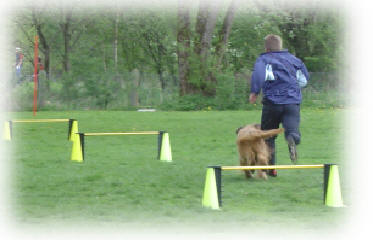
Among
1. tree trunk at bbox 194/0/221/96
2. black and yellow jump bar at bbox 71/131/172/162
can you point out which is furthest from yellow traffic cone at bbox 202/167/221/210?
tree trunk at bbox 194/0/221/96

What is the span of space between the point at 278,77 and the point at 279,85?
12cm

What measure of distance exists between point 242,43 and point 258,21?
1.26m

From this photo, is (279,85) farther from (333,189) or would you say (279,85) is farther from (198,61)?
(198,61)

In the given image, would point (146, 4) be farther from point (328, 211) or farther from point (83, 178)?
point (328, 211)

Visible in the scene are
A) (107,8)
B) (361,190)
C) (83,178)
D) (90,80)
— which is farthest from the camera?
(107,8)

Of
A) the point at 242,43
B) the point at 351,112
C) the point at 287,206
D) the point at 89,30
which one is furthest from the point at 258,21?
the point at 287,206

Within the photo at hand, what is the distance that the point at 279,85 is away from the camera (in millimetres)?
9125

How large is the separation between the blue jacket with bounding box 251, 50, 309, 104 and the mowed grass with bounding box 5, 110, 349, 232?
1146 mm

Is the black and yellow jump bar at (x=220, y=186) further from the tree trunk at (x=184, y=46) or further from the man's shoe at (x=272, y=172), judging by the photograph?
the tree trunk at (x=184, y=46)

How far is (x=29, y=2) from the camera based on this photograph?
3381cm

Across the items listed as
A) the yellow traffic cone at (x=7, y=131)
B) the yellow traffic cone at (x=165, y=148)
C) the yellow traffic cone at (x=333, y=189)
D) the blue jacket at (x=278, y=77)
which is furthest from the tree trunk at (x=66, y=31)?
the yellow traffic cone at (x=333, y=189)

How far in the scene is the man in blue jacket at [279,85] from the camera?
9.07m

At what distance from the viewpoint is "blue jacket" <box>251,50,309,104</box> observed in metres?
9.06

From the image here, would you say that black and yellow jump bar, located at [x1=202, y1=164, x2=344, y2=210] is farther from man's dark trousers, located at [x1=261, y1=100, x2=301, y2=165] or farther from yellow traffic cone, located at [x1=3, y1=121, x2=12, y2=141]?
yellow traffic cone, located at [x1=3, y1=121, x2=12, y2=141]
